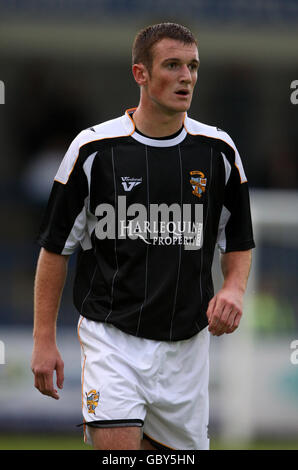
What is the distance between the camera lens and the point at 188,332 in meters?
4.11

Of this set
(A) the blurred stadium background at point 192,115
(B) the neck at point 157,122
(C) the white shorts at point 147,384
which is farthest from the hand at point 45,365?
(A) the blurred stadium background at point 192,115

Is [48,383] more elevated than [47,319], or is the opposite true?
[47,319]

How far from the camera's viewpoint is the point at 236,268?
4.21 metres

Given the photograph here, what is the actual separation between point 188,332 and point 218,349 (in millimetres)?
3902

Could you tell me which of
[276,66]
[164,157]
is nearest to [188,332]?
[164,157]

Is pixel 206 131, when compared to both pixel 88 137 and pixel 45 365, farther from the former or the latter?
pixel 45 365

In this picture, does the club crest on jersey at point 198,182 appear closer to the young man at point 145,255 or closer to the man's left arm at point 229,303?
the young man at point 145,255

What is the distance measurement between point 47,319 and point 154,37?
4.32 feet

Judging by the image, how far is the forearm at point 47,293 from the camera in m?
4.09

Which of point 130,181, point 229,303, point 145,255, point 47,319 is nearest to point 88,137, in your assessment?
point 130,181

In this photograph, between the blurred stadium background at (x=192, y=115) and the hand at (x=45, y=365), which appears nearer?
the hand at (x=45, y=365)

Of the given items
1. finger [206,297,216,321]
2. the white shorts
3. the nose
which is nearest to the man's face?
the nose

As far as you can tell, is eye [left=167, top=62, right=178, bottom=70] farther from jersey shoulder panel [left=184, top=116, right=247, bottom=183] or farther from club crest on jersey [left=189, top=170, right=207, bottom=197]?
club crest on jersey [left=189, top=170, right=207, bottom=197]

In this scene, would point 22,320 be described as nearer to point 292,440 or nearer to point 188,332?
point 292,440
